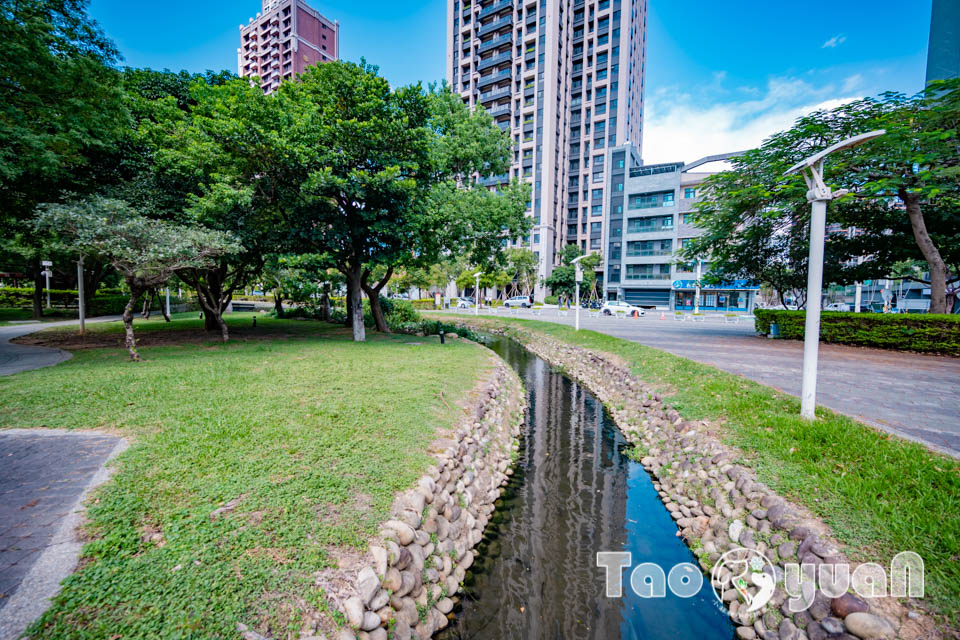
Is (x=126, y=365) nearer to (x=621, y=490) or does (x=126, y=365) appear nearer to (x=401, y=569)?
(x=401, y=569)

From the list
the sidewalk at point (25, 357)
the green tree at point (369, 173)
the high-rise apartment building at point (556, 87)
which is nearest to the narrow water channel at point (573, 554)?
the green tree at point (369, 173)

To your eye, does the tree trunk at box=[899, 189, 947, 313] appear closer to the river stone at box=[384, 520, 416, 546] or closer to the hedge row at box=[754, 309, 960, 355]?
the hedge row at box=[754, 309, 960, 355]

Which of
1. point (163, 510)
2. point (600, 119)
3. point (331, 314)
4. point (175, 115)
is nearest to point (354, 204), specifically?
point (175, 115)

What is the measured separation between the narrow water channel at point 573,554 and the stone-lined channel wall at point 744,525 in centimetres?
29

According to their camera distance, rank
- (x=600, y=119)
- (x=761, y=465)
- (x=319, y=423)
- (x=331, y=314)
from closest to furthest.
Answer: (x=761, y=465)
(x=319, y=423)
(x=331, y=314)
(x=600, y=119)

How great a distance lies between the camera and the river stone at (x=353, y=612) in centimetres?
270

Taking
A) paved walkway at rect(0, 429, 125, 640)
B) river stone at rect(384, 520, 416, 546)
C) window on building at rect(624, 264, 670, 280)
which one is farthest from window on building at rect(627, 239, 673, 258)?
paved walkway at rect(0, 429, 125, 640)

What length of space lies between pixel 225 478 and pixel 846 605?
537cm

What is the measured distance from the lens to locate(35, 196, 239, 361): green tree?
7.84 meters

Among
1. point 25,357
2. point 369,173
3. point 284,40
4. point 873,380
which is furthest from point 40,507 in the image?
point 284,40

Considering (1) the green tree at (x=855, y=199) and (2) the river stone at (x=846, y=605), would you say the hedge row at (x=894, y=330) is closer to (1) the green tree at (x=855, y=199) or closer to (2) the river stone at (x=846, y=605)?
(1) the green tree at (x=855, y=199)

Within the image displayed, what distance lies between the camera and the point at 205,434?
15.6 feet

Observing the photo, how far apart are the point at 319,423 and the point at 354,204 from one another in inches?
354

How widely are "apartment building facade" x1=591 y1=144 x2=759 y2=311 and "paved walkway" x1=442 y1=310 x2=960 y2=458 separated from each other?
35074mm
